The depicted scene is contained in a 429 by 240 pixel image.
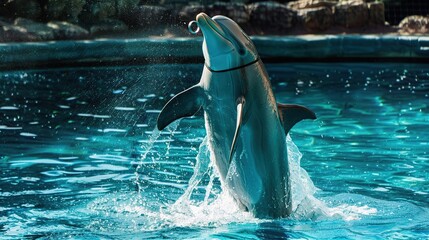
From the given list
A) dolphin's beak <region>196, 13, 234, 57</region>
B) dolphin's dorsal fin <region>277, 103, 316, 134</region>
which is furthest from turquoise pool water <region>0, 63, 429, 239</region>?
dolphin's beak <region>196, 13, 234, 57</region>

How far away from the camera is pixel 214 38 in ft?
15.3

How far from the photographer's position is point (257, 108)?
4926 millimetres

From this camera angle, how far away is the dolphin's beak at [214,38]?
4.61 meters

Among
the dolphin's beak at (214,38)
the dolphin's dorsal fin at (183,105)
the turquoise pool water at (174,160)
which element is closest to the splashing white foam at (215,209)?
the turquoise pool water at (174,160)

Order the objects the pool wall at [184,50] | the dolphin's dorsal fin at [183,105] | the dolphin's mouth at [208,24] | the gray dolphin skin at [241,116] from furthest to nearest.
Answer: the pool wall at [184,50], the dolphin's dorsal fin at [183,105], the gray dolphin skin at [241,116], the dolphin's mouth at [208,24]

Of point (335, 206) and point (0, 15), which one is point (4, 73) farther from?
point (335, 206)

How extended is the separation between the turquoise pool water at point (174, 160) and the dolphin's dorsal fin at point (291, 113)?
650mm

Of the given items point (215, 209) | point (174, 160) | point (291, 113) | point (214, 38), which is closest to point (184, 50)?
point (174, 160)

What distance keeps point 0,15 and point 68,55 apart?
2250 mm

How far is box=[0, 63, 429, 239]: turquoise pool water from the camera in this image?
17.7 ft

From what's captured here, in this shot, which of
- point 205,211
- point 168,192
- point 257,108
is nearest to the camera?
point 257,108

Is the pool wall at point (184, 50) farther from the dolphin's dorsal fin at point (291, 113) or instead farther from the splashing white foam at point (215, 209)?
the dolphin's dorsal fin at point (291, 113)

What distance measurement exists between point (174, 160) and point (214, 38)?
2.79 metres

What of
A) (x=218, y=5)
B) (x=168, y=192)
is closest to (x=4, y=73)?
(x=218, y=5)
